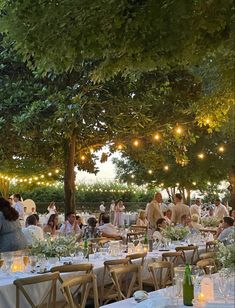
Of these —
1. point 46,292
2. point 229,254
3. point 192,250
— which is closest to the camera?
point 229,254

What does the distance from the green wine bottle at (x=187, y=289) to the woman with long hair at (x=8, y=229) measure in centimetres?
410

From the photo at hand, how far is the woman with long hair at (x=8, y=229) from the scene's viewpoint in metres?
8.00

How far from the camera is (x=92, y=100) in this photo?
1117cm

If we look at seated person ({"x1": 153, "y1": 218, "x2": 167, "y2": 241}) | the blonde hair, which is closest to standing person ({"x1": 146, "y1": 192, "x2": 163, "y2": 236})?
seated person ({"x1": 153, "y1": 218, "x2": 167, "y2": 241})

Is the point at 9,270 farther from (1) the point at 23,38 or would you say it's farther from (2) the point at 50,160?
(2) the point at 50,160

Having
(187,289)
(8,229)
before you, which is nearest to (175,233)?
(8,229)

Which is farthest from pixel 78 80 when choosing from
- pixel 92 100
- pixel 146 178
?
pixel 146 178

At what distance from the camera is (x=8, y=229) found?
8.08 metres

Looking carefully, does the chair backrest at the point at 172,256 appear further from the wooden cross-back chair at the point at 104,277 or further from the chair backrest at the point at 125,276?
the wooden cross-back chair at the point at 104,277

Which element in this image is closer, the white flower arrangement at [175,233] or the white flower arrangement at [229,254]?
the white flower arrangement at [229,254]

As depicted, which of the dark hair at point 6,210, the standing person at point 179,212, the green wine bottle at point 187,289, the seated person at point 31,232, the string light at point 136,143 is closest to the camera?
the green wine bottle at point 187,289

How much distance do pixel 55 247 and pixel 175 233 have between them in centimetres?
391

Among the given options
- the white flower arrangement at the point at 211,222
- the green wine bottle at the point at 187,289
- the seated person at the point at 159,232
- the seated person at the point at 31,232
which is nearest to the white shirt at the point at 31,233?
the seated person at the point at 31,232

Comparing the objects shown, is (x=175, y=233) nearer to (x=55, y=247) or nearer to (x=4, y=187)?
(x=55, y=247)
